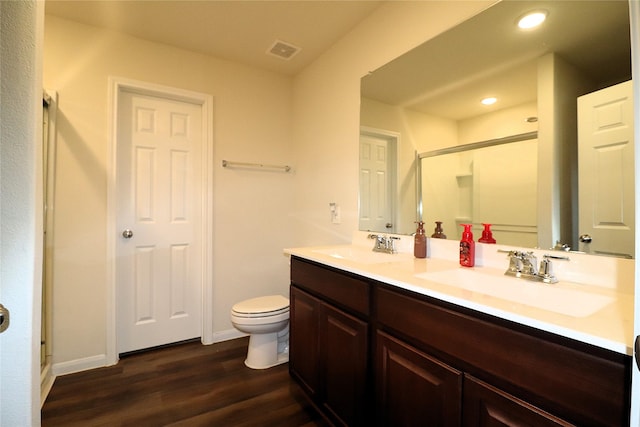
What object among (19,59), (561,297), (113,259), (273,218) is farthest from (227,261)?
(561,297)

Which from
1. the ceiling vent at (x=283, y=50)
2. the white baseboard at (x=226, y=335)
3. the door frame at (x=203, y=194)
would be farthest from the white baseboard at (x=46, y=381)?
the ceiling vent at (x=283, y=50)

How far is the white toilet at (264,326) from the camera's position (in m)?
2.00

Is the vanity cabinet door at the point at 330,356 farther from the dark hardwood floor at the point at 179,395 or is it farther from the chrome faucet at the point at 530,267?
the chrome faucet at the point at 530,267

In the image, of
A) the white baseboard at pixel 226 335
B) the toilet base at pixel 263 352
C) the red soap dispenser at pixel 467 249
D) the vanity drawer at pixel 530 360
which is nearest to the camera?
the vanity drawer at pixel 530 360

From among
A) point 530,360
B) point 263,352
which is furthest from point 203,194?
point 530,360

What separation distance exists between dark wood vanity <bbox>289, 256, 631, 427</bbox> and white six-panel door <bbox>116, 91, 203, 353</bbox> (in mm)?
1338

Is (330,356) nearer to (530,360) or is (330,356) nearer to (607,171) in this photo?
(530,360)

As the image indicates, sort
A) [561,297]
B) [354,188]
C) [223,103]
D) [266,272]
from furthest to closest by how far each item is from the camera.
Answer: [266,272], [223,103], [354,188], [561,297]

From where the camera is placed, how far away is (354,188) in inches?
82.4

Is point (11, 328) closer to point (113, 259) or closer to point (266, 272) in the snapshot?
point (113, 259)

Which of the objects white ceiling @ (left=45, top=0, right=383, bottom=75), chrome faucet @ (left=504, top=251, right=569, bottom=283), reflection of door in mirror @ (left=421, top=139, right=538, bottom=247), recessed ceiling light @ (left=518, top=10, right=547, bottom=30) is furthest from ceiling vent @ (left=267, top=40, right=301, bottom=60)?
chrome faucet @ (left=504, top=251, right=569, bottom=283)

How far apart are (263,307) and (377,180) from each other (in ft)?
3.87

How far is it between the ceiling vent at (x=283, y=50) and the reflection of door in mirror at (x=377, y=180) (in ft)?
3.23

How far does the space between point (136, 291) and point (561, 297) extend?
263 centimetres
